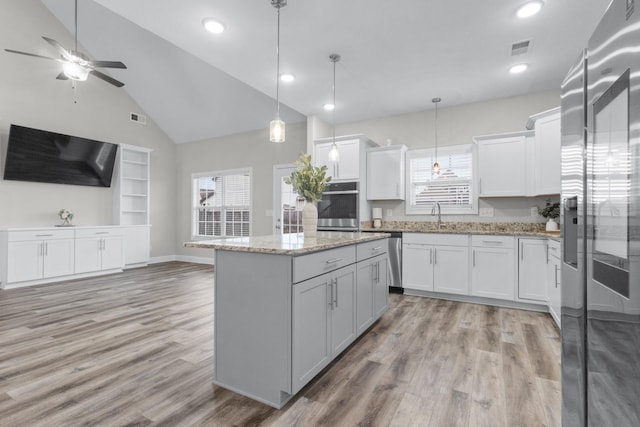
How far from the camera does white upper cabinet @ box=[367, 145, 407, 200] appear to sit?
15.9ft

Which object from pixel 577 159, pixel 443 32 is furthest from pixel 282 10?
pixel 577 159

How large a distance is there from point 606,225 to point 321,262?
1560 mm

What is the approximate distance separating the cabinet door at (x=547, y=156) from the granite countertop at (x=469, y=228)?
0.57m

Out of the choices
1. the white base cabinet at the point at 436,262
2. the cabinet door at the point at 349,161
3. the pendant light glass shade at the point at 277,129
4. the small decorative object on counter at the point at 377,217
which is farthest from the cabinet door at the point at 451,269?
the pendant light glass shade at the point at 277,129

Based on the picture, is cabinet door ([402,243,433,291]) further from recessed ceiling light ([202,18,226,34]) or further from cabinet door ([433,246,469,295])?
recessed ceiling light ([202,18,226,34])

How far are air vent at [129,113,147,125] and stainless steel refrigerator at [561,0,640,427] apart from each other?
7.86 m

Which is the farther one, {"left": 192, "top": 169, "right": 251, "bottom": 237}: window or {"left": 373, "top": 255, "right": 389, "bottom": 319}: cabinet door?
{"left": 192, "top": 169, "right": 251, "bottom": 237}: window

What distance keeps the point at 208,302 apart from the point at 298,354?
2.50 meters

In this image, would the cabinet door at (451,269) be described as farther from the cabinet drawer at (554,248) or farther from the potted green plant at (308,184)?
the potted green plant at (308,184)

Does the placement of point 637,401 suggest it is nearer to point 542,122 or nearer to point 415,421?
point 415,421

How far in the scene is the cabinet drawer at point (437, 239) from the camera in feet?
13.4

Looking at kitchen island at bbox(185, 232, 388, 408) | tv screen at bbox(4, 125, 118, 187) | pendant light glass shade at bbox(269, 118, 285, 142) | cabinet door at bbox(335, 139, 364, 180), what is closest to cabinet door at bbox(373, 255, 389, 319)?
kitchen island at bbox(185, 232, 388, 408)

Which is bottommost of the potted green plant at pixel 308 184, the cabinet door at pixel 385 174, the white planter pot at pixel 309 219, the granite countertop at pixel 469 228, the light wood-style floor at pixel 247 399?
the light wood-style floor at pixel 247 399

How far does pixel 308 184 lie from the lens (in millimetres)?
2711
